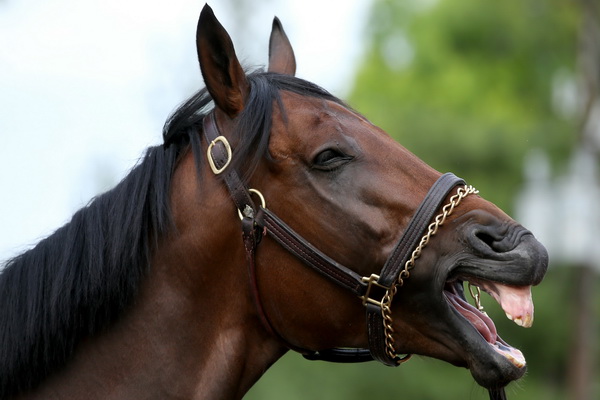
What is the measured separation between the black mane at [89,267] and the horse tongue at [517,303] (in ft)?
4.30

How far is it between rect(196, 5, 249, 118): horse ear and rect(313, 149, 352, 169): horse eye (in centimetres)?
50

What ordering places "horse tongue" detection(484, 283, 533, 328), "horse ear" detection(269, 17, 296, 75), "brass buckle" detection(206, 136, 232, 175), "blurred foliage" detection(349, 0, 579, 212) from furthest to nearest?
"blurred foliage" detection(349, 0, 579, 212) < "horse ear" detection(269, 17, 296, 75) < "brass buckle" detection(206, 136, 232, 175) < "horse tongue" detection(484, 283, 533, 328)

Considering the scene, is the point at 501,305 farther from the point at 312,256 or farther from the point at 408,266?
the point at 312,256

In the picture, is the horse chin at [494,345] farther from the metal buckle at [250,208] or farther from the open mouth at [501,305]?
the metal buckle at [250,208]

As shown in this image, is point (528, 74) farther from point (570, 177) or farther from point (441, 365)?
point (441, 365)

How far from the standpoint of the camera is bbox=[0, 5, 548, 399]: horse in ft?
13.8

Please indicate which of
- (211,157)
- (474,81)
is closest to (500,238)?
(211,157)

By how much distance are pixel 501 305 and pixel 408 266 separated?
1.47 feet

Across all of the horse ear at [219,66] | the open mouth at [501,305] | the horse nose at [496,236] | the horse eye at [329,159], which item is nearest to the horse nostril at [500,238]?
the horse nose at [496,236]

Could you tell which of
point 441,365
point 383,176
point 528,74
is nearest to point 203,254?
point 383,176

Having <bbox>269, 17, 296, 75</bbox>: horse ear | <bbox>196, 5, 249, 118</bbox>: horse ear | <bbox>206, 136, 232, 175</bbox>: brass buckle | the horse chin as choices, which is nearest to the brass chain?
the horse chin

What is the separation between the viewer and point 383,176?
430 cm

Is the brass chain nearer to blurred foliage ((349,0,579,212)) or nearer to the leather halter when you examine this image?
the leather halter

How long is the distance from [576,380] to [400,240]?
2341 centimetres
